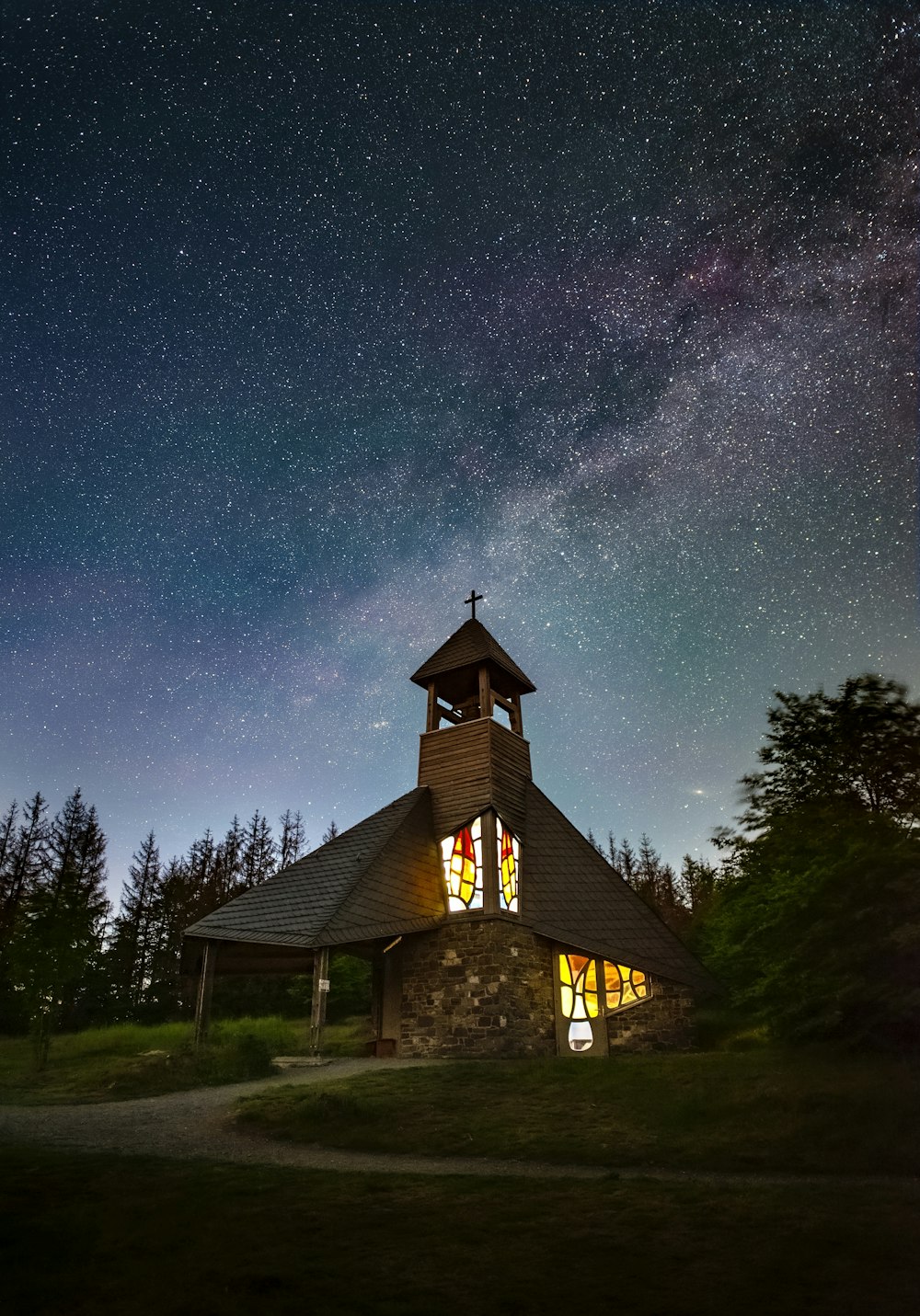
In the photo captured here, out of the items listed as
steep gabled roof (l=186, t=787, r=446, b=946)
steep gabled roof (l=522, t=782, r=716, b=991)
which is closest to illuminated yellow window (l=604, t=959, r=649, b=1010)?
steep gabled roof (l=522, t=782, r=716, b=991)

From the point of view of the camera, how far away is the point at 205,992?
19.8 metres

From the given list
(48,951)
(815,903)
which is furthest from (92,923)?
(815,903)

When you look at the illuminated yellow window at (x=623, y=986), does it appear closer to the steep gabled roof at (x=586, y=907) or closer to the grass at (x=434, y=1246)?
the steep gabled roof at (x=586, y=907)

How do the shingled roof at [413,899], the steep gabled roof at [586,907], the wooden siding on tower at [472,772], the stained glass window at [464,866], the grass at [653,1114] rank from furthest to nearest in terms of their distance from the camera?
the wooden siding on tower at [472,772], the stained glass window at [464,866], the steep gabled roof at [586,907], the shingled roof at [413,899], the grass at [653,1114]

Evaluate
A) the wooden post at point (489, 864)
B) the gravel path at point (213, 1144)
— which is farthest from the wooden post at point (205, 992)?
the wooden post at point (489, 864)

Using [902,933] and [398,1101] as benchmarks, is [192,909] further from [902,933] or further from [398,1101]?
[902,933]

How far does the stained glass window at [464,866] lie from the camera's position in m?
21.1

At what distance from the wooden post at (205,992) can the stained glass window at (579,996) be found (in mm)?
8683

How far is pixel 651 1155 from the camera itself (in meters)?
9.01

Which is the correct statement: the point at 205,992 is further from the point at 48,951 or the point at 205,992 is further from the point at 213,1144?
the point at 213,1144

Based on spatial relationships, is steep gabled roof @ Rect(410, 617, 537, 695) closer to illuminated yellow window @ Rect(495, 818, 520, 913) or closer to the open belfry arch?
the open belfry arch

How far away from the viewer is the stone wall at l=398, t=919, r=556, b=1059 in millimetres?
19078

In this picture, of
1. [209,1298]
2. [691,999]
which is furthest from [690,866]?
[209,1298]

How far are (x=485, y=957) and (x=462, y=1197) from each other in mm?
13122
